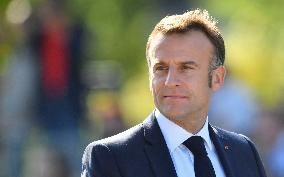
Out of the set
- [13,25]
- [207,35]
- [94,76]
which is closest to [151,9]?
[94,76]

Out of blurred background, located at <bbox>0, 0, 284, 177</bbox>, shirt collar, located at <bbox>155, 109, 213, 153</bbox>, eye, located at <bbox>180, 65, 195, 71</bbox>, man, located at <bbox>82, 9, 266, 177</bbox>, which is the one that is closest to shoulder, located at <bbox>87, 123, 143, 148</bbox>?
man, located at <bbox>82, 9, 266, 177</bbox>

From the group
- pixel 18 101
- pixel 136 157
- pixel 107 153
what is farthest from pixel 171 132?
pixel 18 101

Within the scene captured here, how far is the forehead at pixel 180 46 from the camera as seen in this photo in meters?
7.09

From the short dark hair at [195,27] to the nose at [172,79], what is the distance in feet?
0.69

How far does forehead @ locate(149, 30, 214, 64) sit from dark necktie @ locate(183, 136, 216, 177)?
486mm

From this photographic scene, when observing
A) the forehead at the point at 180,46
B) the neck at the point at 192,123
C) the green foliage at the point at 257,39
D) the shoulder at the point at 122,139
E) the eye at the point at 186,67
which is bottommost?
the shoulder at the point at 122,139

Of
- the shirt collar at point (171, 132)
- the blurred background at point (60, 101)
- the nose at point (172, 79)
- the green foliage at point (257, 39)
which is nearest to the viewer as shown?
the nose at point (172, 79)

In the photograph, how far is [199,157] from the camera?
23.4 feet

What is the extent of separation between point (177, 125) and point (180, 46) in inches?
18.1

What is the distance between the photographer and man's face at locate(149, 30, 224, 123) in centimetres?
705

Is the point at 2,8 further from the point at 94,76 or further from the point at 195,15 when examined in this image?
the point at 195,15

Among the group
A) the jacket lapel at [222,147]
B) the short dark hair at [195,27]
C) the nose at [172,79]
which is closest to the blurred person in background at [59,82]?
the jacket lapel at [222,147]

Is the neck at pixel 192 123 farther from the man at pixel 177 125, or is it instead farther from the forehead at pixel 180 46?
the forehead at pixel 180 46

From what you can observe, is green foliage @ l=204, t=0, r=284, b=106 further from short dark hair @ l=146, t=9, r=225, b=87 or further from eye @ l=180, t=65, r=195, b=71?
eye @ l=180, t=65, r=195, b=71
